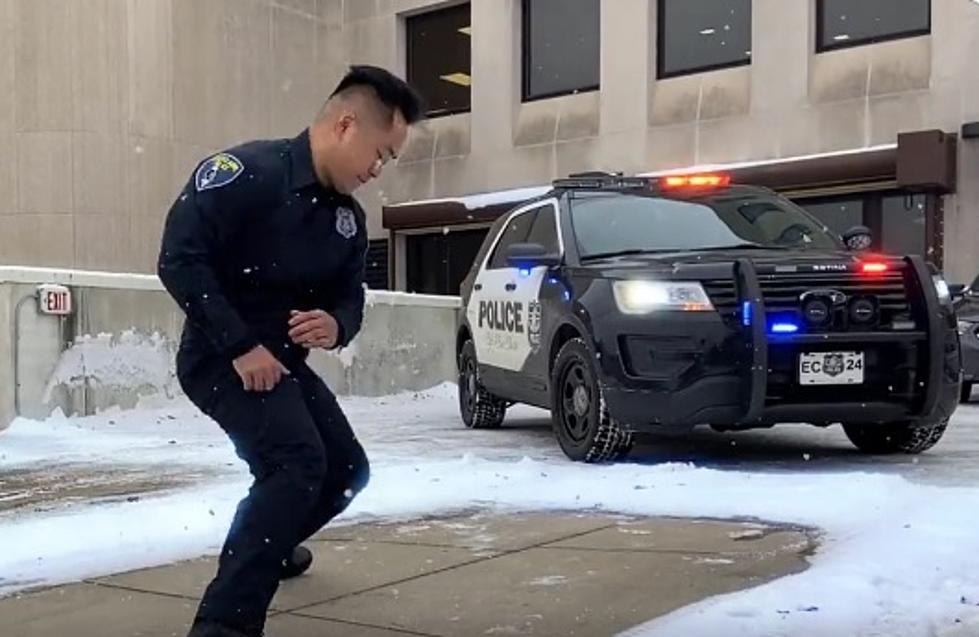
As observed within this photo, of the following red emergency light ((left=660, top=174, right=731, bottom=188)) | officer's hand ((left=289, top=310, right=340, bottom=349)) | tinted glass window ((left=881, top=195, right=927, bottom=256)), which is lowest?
officer's hand ((left=289, top=310, right=340, bottom=349))

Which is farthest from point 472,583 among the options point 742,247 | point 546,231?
point 546,231

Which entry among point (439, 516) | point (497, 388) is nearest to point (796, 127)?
point (497, 388)

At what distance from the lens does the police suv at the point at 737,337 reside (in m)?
6.09

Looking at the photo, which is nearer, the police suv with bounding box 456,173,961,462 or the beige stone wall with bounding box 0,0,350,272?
the police suv with bounding box 456,173,961,462

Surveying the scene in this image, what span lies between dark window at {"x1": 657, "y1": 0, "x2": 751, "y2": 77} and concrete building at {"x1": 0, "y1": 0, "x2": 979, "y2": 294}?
0.10 ft

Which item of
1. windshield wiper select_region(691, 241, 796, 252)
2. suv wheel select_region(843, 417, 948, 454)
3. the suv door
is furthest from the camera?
the suv door

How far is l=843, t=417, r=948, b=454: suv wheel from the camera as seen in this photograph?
6773mm

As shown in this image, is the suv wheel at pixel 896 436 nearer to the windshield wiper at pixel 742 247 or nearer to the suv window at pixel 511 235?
the windshield wiper at pixel 742 247

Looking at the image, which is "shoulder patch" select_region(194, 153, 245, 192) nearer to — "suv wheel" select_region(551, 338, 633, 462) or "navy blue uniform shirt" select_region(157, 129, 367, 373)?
"navy blue uniform shirt" select_region(157, 129, 367, 373)

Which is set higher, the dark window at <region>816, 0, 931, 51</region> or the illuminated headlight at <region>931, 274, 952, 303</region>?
the dark window at <region>816, 0, 931, 51</region>

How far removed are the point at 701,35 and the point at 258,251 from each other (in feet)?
49.8

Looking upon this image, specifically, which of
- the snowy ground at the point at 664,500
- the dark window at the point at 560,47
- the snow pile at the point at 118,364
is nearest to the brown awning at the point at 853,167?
the dark window at the point at 560,47

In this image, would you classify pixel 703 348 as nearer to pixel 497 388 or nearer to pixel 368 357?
pixel 497 388

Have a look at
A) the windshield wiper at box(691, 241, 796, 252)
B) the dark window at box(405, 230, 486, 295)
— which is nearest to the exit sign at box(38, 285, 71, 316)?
the windshield wiper at box(691, 241, 796, 252)
